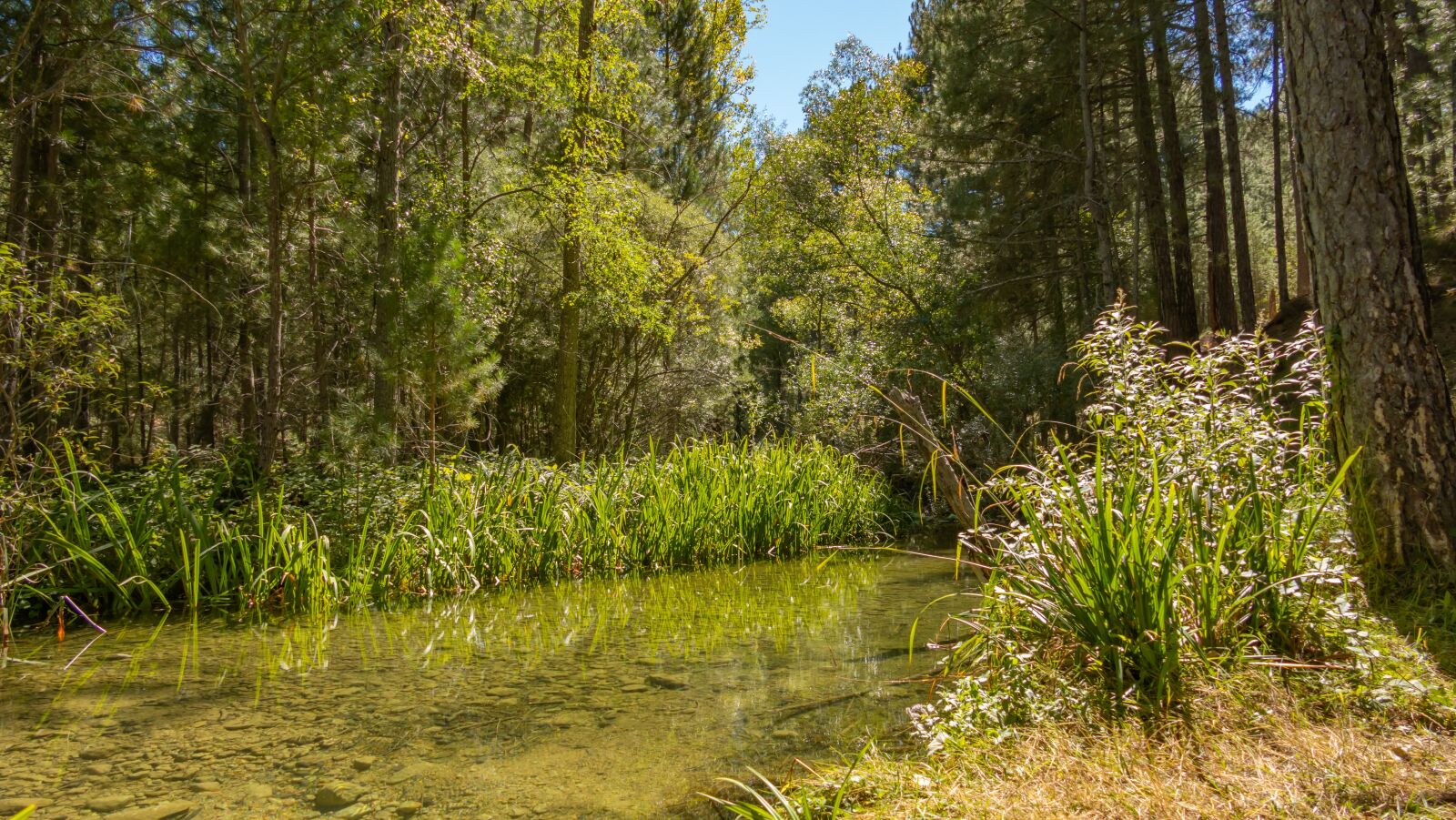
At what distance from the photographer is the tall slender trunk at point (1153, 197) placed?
30.9 feet

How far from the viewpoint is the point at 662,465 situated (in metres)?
7.08

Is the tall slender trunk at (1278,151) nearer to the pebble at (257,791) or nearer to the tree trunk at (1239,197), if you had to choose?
the tree trunk at (1239,197)

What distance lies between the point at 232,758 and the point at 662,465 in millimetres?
4726

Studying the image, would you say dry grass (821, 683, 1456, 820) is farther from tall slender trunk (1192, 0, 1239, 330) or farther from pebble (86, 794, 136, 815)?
tall slender trunk (1192, 0, 1239, 330)

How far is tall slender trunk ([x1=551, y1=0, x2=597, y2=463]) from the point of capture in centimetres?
913

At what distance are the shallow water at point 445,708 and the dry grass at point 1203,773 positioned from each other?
69 centimetres

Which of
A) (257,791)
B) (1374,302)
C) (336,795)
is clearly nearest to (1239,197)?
(1374,302)

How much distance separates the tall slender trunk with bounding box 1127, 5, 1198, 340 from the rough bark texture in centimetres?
712

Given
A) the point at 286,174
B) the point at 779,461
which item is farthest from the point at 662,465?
the point at 286,174

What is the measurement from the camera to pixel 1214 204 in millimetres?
9297

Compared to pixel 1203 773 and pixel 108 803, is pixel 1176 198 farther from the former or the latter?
pixel 108 803

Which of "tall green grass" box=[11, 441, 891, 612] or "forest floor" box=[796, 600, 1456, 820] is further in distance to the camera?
"tall green grass" box=[11, 441, 891, 612]

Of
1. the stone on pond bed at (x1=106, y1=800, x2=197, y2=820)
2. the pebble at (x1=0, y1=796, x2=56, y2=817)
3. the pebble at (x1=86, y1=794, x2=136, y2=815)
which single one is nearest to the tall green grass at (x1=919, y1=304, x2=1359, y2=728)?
the stone on pond bed at (x1=106, y1=800, x2=197, y2=820)

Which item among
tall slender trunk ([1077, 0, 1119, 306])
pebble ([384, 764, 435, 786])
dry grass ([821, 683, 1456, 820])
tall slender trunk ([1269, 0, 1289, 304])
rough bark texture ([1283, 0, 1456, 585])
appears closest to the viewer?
dry grass ([821, 683, 1456, 820])
